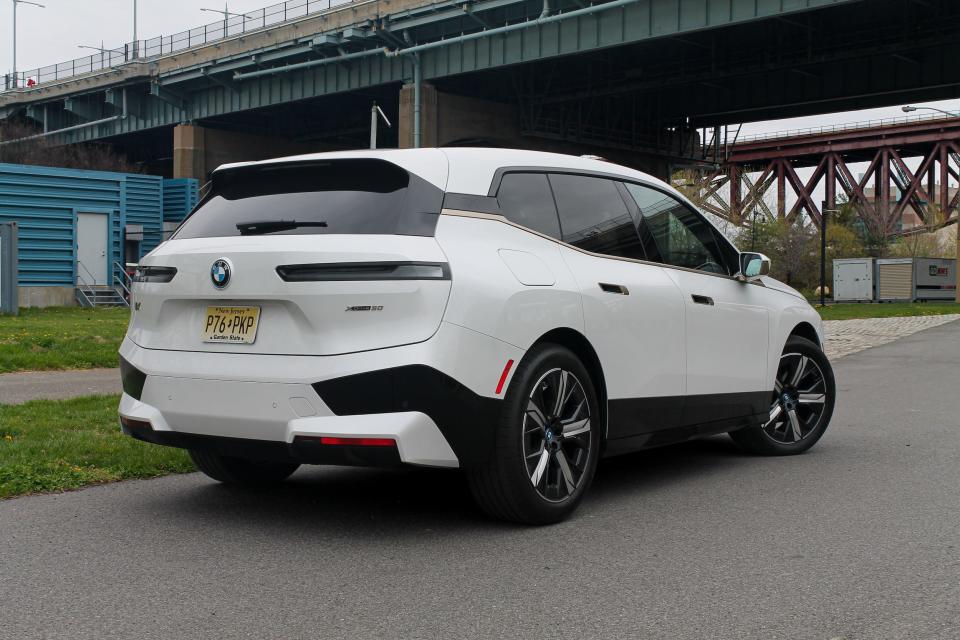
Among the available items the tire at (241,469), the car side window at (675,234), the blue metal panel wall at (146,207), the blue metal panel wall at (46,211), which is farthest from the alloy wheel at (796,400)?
the blue metal panel wall at (146,207)

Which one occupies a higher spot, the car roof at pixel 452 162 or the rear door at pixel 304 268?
the car roof at pixel 452 162

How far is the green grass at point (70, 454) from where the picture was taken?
6.06 meters

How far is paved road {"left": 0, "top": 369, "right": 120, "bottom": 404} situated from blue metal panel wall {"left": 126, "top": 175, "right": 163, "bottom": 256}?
25652 mm

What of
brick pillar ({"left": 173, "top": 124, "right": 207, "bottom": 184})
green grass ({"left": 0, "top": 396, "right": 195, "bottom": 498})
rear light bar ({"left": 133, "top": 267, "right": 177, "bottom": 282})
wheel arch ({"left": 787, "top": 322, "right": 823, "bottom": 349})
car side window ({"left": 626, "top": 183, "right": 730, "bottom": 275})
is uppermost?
brick pillar ({"left": 173, "top": 124, "right": 207, "bottom": 184})

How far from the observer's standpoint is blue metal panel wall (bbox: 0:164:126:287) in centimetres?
3369

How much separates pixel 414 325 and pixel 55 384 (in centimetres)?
871

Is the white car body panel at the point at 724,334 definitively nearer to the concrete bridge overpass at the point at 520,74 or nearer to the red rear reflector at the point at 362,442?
the red rear reflector at the point at 362,442

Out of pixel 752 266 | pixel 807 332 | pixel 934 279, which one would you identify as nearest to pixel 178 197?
pixel 934 279

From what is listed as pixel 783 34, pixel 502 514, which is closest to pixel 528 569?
pixel 502 514

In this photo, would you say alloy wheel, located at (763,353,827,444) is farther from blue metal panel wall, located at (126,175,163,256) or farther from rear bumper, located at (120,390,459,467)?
blue metal panel wall, located at (126,175,163,256)

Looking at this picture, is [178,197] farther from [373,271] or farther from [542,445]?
[373,271]

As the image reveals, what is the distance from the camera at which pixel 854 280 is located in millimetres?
53625

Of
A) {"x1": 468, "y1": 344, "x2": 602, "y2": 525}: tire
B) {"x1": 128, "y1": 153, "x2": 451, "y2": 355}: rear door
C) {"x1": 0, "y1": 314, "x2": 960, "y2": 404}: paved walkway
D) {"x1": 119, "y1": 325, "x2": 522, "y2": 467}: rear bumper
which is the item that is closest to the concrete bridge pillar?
{"x1": 0, "y1": 314, "x2": 960, "y2": 404}: paved walkway

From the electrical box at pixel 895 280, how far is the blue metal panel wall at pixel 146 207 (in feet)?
111
